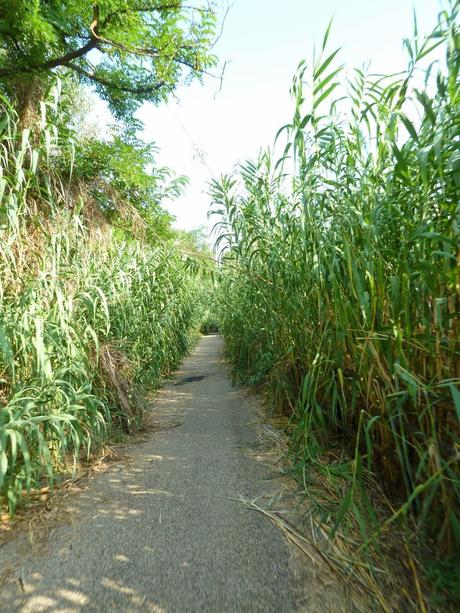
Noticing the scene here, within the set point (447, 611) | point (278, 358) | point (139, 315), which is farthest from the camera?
point (139, 315)

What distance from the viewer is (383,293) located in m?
1.45

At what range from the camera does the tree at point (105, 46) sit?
3701mm

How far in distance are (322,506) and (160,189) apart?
5.41 m

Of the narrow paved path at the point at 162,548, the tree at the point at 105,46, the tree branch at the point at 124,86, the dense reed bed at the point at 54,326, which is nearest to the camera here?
the narrow paved path at the point at 162,548

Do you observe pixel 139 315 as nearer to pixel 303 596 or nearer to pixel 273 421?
pixel 273 421

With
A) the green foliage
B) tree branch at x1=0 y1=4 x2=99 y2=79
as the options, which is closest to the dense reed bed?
the green foliage

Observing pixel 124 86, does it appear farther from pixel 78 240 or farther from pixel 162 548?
pixel 162 548

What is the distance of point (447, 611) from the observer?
3.24 ft

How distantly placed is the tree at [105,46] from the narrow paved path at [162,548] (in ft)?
11.1

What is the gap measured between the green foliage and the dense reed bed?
1173 millimetres

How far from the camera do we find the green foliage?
3.75ft

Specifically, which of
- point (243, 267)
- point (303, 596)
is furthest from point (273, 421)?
point (303, 596)

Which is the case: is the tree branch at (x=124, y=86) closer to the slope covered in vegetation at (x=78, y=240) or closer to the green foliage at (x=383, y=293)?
the slope covered in vegetation at (x=78, y=240)

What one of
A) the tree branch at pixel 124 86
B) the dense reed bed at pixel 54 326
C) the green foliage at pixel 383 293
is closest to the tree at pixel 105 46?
the tree branch at pixel 124 86
